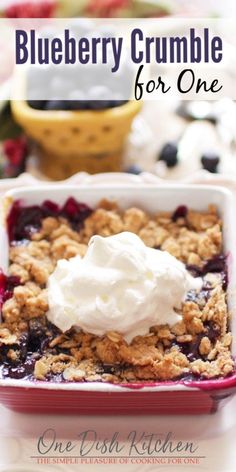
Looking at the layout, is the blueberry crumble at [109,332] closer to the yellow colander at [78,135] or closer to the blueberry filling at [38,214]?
the blueberry filling at [38,214]

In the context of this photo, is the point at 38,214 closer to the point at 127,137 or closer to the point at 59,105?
the point at 59,105

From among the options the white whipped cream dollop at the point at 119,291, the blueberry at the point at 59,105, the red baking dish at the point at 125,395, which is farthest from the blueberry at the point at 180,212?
the blueberry at the point at 59,105

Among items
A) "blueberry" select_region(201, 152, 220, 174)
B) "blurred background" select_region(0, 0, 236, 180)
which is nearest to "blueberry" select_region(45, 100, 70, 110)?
"blurred background" select_region(0, 0, 236, 180)

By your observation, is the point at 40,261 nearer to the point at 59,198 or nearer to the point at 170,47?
the point at 59,198

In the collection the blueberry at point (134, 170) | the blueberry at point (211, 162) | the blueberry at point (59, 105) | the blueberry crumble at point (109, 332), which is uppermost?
the blueberry at point (59, 105)

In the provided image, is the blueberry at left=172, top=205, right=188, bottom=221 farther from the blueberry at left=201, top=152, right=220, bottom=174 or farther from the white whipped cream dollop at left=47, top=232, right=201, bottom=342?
the blueberry at left=201, top=152, right=220, bottom=174

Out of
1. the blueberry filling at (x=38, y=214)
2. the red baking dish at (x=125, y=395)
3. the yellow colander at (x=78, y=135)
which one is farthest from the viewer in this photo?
the yellow colander at (x=78, y=135)
